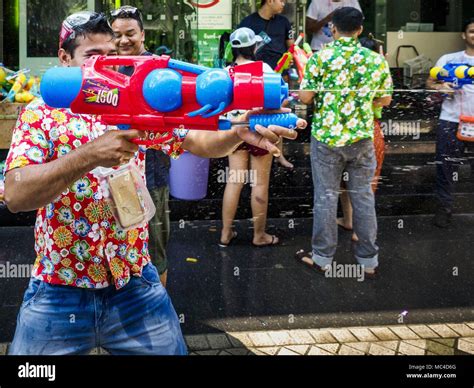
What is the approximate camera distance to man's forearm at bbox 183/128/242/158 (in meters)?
2.22

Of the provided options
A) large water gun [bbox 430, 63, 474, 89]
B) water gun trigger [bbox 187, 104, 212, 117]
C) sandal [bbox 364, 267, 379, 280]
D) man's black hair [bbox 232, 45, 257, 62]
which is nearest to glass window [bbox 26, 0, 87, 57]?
man's black hair [bbox 232, 45, 257, 62]

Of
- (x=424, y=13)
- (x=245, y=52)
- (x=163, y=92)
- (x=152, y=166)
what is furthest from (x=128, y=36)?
(x=424, y=13)

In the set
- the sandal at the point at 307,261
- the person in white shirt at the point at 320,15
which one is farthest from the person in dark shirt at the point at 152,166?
the person in white shirt at the point at 320,15

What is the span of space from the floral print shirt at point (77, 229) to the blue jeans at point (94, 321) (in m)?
0.04

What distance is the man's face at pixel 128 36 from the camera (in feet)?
11.0

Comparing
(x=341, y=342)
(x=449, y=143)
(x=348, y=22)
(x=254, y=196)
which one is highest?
(x=348, y=22)

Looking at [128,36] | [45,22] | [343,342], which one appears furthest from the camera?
[45,22]

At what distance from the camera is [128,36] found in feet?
11.1

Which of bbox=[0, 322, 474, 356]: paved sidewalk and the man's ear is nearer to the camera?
the man's ear

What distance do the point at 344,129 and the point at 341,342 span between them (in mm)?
1208

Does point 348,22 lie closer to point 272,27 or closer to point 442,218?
point 272,27

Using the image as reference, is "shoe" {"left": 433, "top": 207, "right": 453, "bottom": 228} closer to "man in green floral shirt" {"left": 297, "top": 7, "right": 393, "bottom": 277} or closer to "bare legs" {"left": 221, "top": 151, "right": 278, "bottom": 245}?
"man in green floral shirt" {"left": 297, "top": 7, "right": 393, "bottom": 277}

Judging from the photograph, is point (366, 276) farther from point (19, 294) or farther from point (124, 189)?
point (124, 189)

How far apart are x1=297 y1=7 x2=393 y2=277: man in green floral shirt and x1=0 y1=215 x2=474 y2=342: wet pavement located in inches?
4.0
